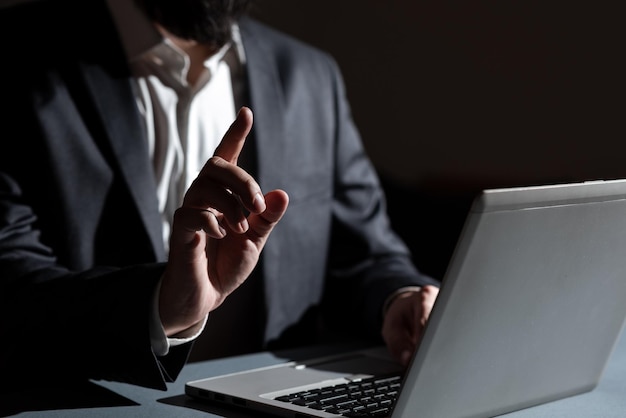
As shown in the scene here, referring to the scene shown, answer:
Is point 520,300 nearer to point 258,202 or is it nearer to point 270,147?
point 258,202

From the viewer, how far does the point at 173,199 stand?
4.82 feet

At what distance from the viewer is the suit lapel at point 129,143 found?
A: 4.36 feet

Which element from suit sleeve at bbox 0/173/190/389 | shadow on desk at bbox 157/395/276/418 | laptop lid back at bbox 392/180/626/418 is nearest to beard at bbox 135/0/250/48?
suit sleeve at bbox 0/173/190/389

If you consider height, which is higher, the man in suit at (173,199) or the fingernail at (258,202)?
the fingernail at (258,202)

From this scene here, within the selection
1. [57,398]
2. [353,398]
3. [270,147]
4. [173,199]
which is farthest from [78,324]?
[270,147]

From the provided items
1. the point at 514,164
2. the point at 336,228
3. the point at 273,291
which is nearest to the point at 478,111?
the point at 514,164

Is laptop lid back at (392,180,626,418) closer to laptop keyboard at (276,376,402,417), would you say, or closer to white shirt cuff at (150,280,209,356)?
laptop keyboard at (276,376,402,417)

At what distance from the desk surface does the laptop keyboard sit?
0.06 m

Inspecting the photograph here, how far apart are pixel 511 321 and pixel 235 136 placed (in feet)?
1.04

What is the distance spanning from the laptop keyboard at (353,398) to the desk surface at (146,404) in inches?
2.4

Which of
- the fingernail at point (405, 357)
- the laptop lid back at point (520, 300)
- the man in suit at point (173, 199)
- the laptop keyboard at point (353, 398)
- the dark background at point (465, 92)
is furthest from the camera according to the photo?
the dark background at point (465, 92)

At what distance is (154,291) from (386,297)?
485mm

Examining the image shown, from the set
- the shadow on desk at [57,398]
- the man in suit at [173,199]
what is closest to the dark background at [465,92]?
the man in suit at [173,199]

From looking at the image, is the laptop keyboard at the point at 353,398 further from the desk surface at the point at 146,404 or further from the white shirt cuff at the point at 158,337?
the white shirt cuff at the point at 158,337
